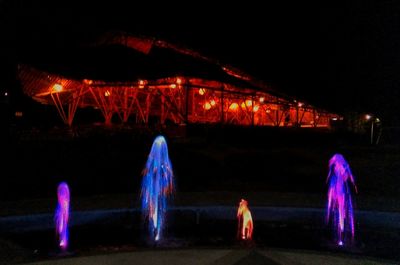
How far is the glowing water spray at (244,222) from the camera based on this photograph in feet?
27.0

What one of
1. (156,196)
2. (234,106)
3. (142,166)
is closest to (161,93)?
(234,106)

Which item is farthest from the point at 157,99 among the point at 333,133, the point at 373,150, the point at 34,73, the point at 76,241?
the point at 76,241

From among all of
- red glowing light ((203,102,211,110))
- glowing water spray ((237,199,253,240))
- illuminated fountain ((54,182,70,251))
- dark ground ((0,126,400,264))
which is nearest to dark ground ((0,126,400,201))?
dark ground ((0,126,400,264))

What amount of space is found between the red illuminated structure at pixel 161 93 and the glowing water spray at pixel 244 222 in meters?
19.4

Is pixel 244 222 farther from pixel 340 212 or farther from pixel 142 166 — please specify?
pixel 142 166

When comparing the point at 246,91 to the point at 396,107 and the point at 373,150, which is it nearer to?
the point at 373,150

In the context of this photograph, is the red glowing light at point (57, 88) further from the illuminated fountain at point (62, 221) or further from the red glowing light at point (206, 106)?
the illuminated fountain at point (62, 221)

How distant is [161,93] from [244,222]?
2211 centimetres

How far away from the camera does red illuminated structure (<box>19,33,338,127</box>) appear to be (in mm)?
29484

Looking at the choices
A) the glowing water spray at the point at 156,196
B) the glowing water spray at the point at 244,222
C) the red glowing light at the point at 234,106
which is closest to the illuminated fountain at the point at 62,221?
the glowing water spray at the point at 156,196

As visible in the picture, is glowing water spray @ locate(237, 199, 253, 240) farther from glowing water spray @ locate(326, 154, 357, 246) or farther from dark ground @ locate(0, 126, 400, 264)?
glowing water spray @ locate(326, 154, 357, 246)

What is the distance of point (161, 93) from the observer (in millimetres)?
30281

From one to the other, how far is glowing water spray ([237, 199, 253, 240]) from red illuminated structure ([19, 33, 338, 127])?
1944 centimetres

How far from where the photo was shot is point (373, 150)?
2561 centimetres
